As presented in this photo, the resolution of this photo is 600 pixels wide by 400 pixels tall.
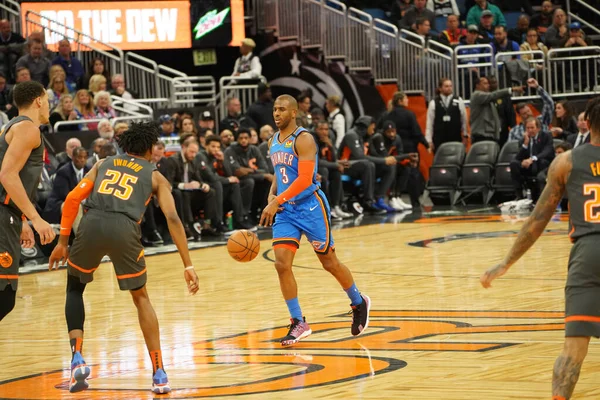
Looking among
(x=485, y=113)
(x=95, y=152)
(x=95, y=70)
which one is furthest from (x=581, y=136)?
(x=95, y=70)

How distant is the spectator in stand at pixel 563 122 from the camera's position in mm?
19359

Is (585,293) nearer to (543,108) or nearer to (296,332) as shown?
(296,332)

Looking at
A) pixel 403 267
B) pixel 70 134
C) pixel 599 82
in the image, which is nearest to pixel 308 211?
pixel 403 267

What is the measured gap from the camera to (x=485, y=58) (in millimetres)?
22328

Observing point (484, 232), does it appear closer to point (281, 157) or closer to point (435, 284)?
point (435, 284)

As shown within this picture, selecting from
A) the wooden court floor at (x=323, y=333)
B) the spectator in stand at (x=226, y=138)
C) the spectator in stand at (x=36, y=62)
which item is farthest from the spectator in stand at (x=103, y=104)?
the wooden court floor at (x=323, y=333)

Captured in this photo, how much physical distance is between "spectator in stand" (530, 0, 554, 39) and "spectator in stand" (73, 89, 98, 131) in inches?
405

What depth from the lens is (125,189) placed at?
688 cm

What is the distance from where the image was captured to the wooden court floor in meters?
6.62

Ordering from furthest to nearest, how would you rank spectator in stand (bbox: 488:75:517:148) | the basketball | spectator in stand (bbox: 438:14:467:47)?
1. spectator in stand (bbox: 438:14:467:47)
2. spectator in stand (bbox: 488:75:517:148)
3. the basketball

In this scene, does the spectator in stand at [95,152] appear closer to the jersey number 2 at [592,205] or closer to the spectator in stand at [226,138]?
the spectator in stand at [226,138]

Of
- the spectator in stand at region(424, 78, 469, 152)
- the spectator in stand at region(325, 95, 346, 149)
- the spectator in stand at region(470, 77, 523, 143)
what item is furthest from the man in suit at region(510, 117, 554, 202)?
the spectator in stand at region(325, 95, 346, 149)

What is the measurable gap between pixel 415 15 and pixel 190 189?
8.82 m

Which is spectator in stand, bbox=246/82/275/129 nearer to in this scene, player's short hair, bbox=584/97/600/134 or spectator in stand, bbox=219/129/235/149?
spectator in stand, bbox=219/129/235/149
